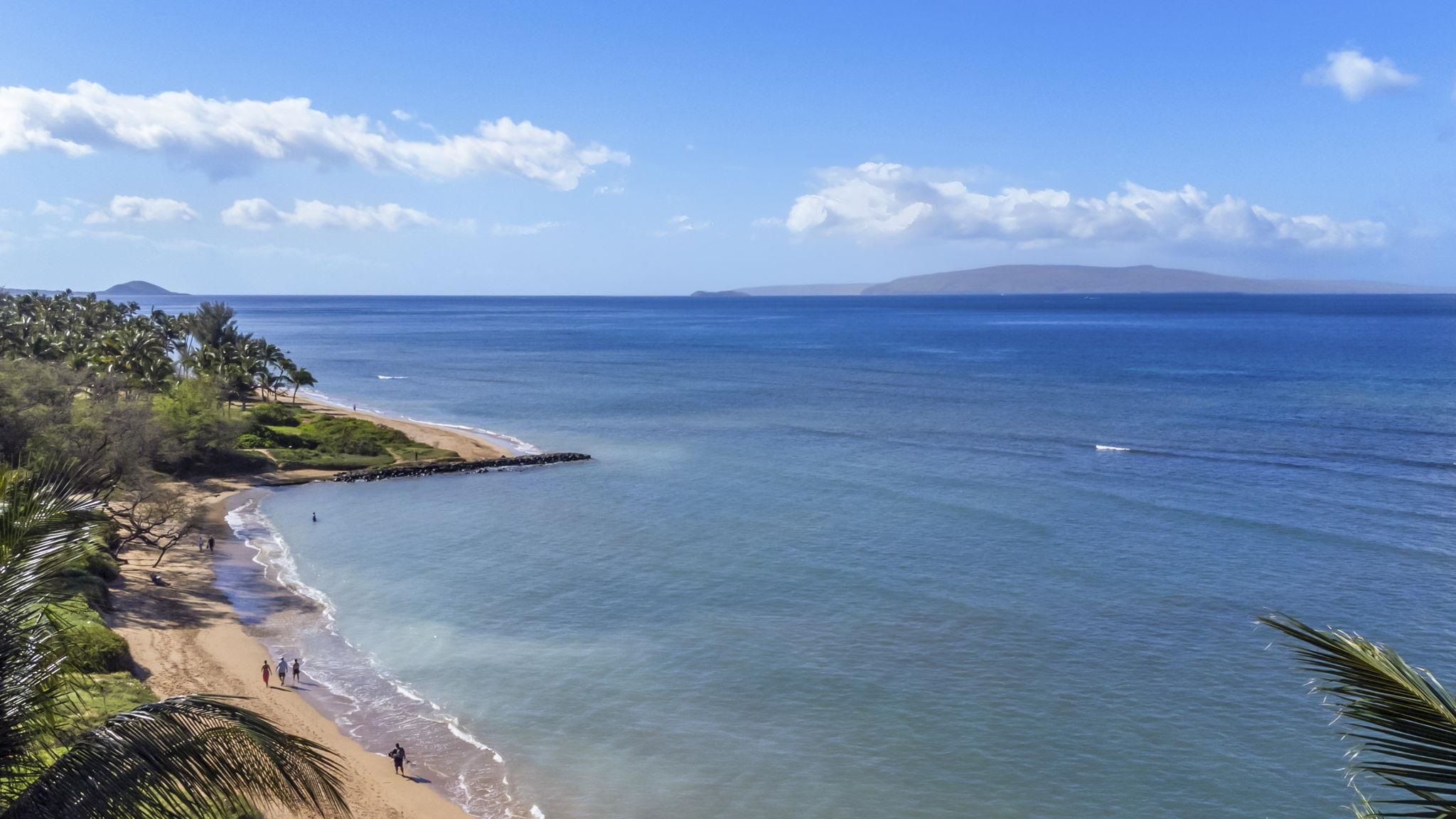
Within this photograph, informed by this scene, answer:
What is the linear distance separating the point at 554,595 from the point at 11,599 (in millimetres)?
32482

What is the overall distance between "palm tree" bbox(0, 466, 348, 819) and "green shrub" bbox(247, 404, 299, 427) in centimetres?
7349

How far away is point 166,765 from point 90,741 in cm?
62

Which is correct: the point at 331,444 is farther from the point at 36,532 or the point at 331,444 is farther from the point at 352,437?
the point at 36,532

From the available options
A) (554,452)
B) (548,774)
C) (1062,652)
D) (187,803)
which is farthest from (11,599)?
(554,452)

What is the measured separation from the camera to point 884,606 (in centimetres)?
3878

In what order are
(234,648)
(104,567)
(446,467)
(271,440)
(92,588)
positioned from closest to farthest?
(234,648) → (92,588) → (104,567) → (446,467) → (271,440)

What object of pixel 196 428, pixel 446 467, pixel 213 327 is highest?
pixel 213 327

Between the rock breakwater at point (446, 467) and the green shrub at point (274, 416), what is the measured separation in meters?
14.7

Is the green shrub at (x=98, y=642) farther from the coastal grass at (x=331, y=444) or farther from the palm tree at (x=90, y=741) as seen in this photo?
the coastal grass at (x=331, y=444)

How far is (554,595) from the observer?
1598 inches

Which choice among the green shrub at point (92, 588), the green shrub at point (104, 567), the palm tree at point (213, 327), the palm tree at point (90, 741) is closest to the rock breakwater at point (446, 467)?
the green shrub at point (104, 567)

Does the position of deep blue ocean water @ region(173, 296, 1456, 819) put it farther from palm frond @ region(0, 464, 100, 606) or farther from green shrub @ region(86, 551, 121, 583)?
palm frond @ region(0, 464, 100, 606)

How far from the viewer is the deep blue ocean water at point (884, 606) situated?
26641 millimetres

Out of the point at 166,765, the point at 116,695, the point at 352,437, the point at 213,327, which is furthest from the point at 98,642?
the point at 213,327
